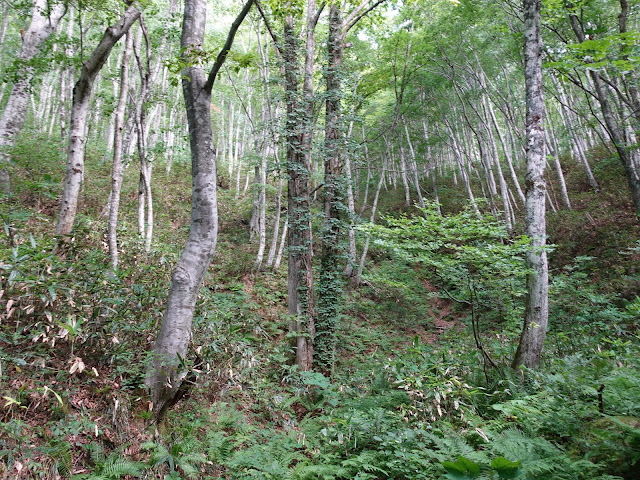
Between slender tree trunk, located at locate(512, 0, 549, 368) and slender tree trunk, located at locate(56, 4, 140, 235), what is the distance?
6.58m

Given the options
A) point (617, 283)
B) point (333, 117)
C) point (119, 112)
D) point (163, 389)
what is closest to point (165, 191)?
point (119, 112)

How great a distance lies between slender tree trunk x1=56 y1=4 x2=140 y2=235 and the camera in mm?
5027

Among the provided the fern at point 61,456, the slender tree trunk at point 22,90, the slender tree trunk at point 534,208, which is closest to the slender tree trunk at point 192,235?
the fern at point 61,456

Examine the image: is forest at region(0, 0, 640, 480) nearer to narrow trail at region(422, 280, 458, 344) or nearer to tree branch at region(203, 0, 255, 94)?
tree branch at region(203, 0, 255, 94)

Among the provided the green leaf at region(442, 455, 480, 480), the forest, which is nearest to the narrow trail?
the forest

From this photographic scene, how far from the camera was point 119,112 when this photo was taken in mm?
6422

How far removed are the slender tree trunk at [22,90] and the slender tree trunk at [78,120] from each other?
72.8 inches

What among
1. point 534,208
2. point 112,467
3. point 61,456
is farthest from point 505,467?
point 534,208

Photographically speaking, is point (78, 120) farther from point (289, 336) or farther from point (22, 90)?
point (289, 336)

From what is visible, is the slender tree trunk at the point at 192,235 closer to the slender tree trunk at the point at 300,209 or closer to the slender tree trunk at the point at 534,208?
the slender tree trunk at the point at 300,209

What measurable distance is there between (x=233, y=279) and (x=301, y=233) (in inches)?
157

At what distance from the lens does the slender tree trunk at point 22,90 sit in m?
6.07

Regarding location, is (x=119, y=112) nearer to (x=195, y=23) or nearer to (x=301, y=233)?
(x=195, y=23)

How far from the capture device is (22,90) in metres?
6.14
